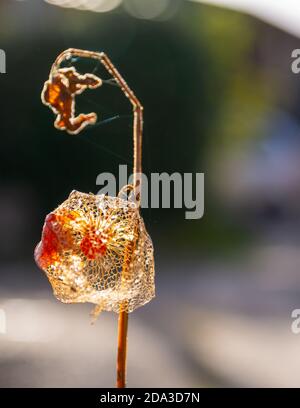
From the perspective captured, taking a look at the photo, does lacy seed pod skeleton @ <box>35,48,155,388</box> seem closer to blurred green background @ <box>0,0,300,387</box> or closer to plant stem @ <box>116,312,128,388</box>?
plant stem @ <box>116,312,128,388</box>

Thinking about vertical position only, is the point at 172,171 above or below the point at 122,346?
above

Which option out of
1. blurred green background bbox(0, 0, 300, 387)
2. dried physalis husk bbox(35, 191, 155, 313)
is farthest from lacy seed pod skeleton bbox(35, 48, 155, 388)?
blurred green background bbox(0, 0, 300, 387)

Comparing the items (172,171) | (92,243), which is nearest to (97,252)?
(92,243)

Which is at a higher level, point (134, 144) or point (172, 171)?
point (172, 171)

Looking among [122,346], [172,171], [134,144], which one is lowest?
[122,346]

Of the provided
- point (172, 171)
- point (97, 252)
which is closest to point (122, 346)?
point (97, 252)

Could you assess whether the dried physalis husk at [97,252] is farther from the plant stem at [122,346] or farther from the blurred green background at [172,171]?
the blurred green background at [172,171]

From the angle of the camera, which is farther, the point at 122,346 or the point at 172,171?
the point at 172,171

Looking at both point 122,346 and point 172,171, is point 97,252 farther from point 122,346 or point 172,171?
point 172,171
